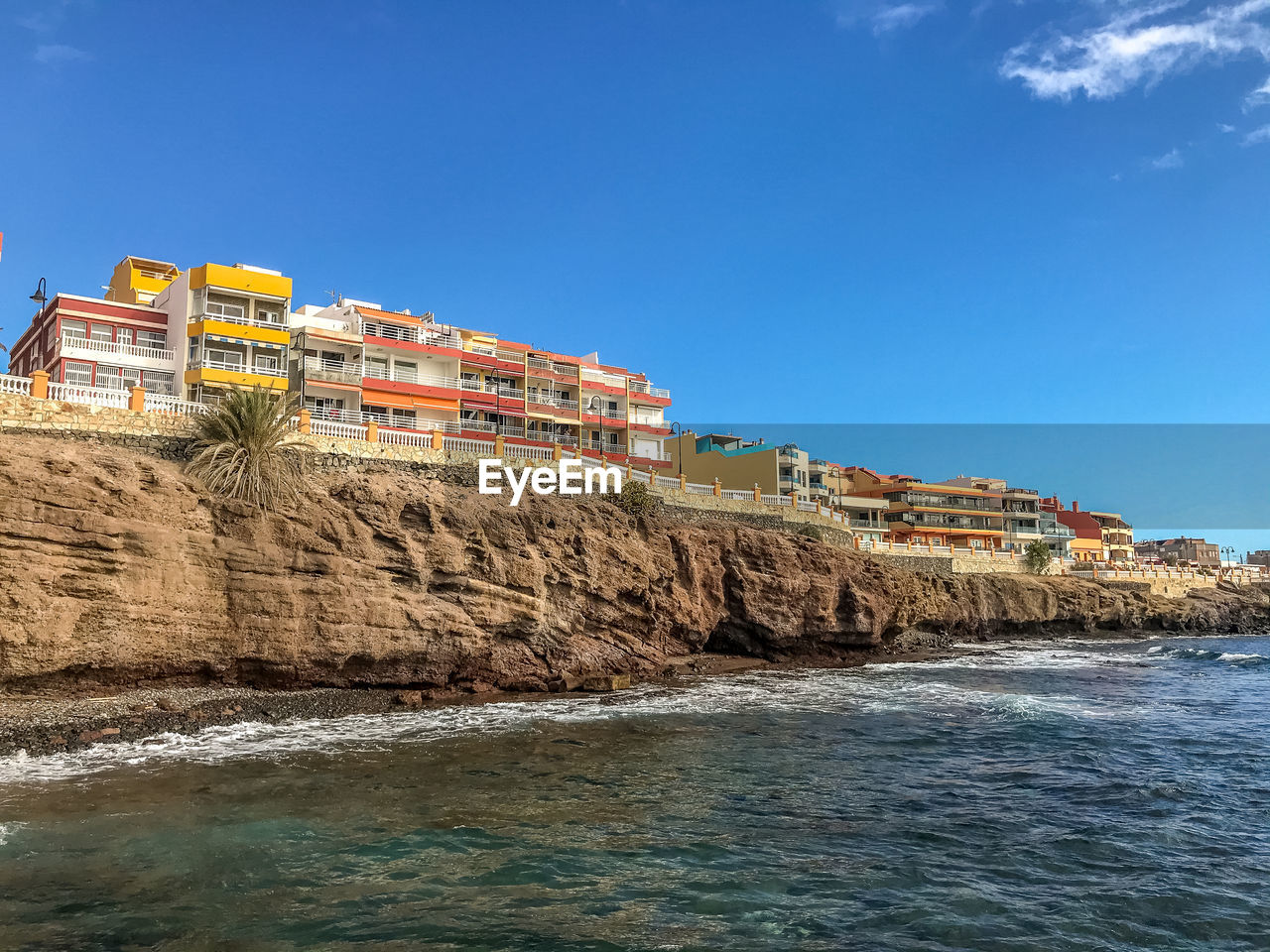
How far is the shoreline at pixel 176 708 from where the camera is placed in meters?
16.8

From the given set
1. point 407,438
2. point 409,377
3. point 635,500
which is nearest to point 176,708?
point 407,438

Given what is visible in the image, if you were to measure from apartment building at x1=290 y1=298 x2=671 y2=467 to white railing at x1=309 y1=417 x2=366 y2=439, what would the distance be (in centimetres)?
869

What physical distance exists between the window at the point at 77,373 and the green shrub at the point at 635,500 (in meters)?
20.7

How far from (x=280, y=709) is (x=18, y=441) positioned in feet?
28.4

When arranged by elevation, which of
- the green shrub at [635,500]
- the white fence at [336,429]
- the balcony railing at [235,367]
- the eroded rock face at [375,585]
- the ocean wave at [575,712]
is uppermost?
the balcony railing at [235,367]

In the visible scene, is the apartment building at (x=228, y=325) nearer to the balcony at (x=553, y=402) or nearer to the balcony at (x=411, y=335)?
the balcony at (x=411, y=335)

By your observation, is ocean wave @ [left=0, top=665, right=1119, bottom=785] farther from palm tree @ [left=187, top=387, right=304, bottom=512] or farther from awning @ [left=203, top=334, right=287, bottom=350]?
awning @ [left=203, top=334, right=287, bottom=350]

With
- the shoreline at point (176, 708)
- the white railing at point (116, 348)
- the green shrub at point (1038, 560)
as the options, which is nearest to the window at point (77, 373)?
the white railing at point (116, 348)

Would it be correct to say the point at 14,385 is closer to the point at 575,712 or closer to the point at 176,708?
the point at 176,708

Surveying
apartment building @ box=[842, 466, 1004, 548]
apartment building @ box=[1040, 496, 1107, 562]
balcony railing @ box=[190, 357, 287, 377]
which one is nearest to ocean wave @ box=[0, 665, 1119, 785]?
balcony railing @ box=[190, 357, 287, 377]

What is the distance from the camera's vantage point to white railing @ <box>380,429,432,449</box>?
28769 millimetres

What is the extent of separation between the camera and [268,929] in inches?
335

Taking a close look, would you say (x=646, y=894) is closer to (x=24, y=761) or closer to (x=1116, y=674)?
(x=24, y=761)

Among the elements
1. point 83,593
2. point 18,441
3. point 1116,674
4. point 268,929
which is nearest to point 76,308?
point 18,441
